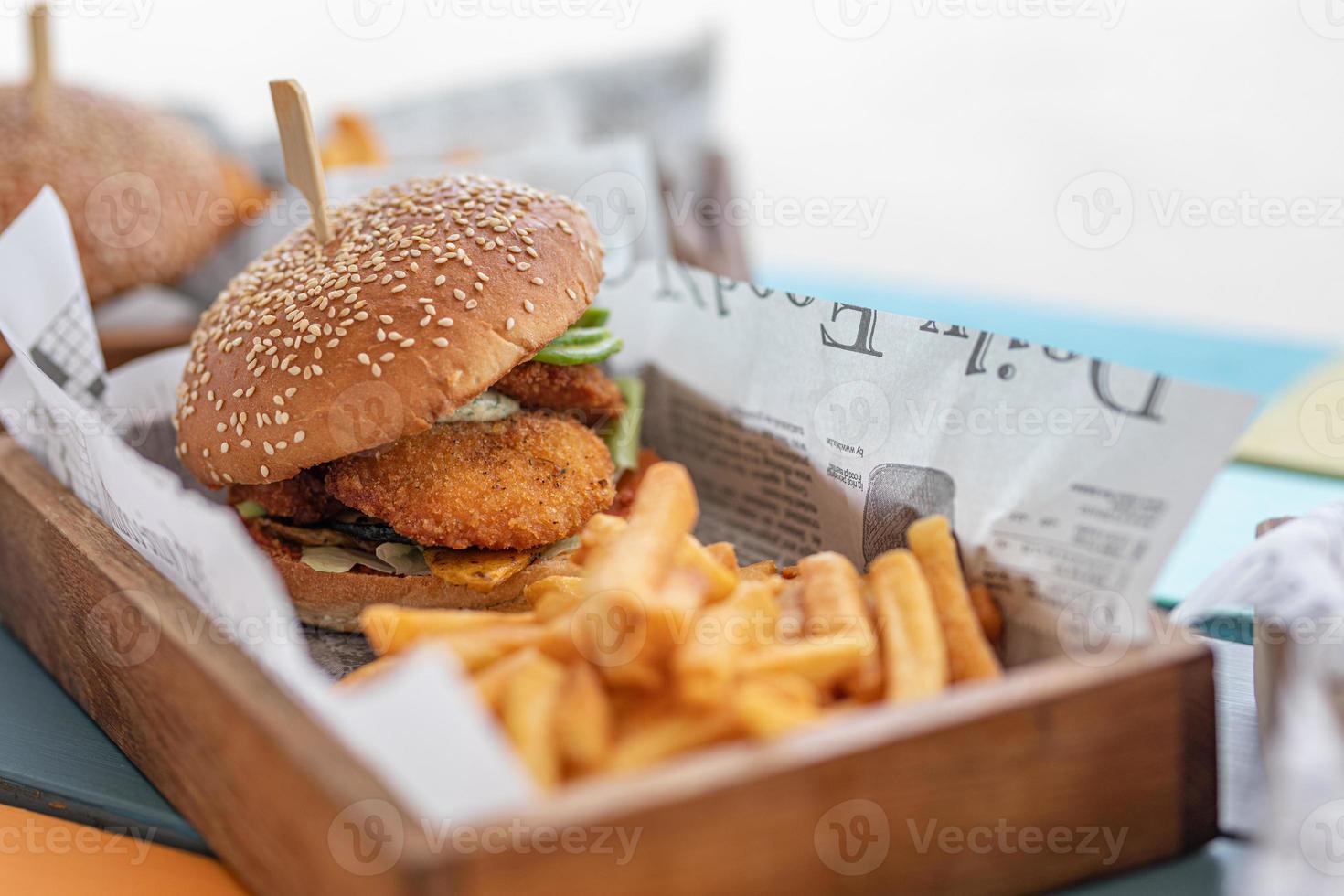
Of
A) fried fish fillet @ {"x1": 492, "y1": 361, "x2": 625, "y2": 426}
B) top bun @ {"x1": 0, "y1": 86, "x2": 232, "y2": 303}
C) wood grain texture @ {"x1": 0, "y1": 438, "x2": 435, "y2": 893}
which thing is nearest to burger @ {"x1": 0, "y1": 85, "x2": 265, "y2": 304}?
top bun @ {"x1": 0, "y1": 86, "x2": 232, "y2": 303}

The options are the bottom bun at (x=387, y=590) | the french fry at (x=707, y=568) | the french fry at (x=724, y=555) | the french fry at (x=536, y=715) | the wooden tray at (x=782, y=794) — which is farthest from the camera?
the bottom bun at (x=387, y=590)

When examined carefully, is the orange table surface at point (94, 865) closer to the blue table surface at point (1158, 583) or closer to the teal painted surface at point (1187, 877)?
the blue table surface at point (1158, 583)

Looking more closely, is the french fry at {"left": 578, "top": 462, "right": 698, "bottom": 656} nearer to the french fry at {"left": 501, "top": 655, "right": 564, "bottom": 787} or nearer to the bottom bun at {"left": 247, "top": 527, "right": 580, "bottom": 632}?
the french fry at {"left": 501, "top": 655, "right": 564, "bottom": 787}

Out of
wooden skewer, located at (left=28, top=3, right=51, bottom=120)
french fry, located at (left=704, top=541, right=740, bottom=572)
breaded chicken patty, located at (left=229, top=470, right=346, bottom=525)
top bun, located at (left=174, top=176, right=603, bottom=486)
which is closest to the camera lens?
french fry, located at (left=704, top=541, right=740, bottom=572)

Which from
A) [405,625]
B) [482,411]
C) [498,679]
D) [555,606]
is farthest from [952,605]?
[482,411]

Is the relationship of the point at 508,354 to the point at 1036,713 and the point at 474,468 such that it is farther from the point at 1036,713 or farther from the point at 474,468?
the point at 1036,713

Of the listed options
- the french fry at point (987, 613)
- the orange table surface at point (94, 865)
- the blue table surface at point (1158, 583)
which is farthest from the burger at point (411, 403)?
the french fry at point (987, 613)
